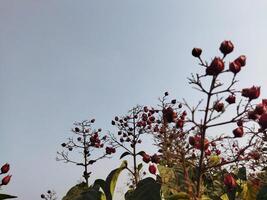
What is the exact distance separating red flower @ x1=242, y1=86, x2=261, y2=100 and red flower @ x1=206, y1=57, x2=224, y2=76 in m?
0.37

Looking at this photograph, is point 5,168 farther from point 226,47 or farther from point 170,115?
point 226,47

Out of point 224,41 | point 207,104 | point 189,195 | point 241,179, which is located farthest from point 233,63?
point 241,179

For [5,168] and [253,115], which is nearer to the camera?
[253,115]

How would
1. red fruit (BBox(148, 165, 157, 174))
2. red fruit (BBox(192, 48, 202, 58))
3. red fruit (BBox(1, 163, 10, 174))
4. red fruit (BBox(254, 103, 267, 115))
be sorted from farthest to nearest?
red fruit (BBox(1, 163, 10, 174)), red fruit (BBox(148, 165, 157, 174)), red fruit (BBox(192, 48, 202, 58)), red fruit (BBox(254, 103, 267, 115))

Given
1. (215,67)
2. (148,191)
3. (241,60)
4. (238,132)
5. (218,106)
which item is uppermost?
(241,60)

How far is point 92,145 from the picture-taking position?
28.9 ft

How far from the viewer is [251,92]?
3.76 metres

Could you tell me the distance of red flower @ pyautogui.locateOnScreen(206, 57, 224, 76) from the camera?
356 cm

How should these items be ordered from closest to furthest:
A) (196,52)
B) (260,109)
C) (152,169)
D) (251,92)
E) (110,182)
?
(260,109) < (251,92) < (196,52) < (152,169) < (110,182)

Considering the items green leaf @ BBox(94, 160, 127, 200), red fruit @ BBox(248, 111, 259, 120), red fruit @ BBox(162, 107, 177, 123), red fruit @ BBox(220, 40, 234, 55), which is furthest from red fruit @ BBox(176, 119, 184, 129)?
green leaf @ BBox(94, 160, 127, 200)

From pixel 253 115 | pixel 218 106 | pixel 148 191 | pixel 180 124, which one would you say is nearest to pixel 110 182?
pixel 148 191

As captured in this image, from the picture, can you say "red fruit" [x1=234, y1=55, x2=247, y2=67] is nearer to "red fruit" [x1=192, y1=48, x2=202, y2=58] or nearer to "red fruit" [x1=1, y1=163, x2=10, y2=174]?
"red fruit" [x1=192, y1=48, x2=202, y2=58]

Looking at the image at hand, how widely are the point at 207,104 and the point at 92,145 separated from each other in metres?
5.65

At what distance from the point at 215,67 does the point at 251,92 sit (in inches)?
18.6
